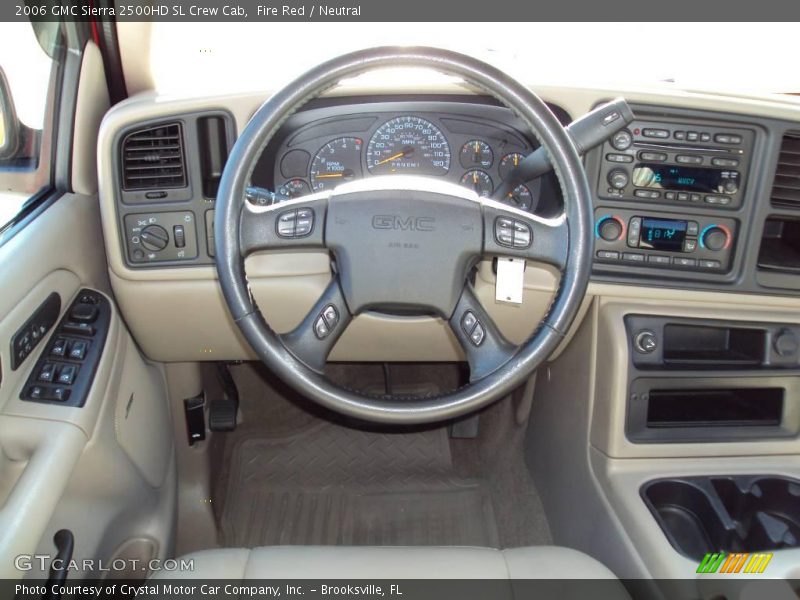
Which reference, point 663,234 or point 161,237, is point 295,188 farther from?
point 663,234

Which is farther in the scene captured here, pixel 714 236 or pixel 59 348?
pixel 714 236

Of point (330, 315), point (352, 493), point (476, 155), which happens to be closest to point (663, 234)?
point (476, 155)

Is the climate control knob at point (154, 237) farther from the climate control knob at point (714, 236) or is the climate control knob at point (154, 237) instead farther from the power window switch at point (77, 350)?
the climate control knob at point (714, 236)

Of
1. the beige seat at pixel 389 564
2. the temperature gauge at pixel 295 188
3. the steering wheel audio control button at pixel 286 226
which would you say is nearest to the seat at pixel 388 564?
the beige seat at pixel 389 564

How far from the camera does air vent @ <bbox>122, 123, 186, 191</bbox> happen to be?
1625mm

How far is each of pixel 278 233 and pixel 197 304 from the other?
2.11 feet

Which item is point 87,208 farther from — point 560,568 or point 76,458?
point 560,568

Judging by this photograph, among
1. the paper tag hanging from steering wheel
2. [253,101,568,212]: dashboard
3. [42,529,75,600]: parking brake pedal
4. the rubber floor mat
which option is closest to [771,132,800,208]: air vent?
[253,101,568,212]: dashboard

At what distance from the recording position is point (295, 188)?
173cm

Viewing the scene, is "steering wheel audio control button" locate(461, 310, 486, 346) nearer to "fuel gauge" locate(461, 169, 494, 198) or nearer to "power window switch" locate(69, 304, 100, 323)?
"fuel gauge" locate(461, 169, 494, 198)

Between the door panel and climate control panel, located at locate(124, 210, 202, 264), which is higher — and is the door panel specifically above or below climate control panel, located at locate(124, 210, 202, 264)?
below

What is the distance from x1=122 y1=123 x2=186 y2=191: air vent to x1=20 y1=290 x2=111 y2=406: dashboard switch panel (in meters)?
0.31

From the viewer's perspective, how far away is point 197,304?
1.79 meters

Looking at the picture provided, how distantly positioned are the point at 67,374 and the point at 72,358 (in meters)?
0.05
